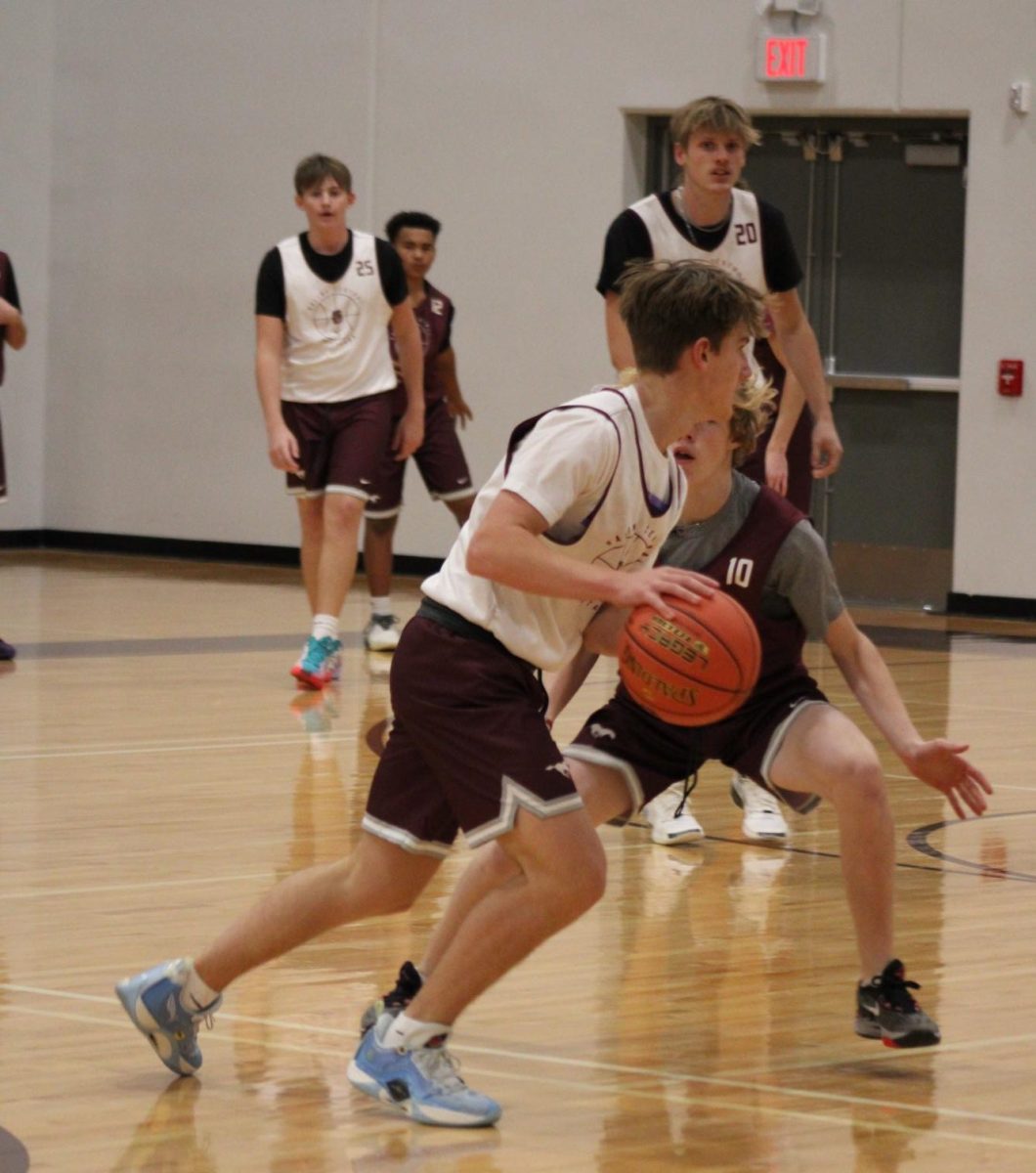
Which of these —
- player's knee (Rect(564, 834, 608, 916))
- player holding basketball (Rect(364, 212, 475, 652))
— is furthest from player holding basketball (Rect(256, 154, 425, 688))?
player's knee (Rect(564, 834, 608, 916))

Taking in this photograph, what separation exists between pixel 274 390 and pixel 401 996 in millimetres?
5014

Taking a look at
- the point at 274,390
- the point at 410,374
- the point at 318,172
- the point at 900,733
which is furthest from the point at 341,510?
the point at 900,733

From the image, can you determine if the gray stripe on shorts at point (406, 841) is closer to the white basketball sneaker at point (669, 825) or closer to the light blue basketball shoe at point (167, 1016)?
the light blue basketball shoe at point (167, 1016)

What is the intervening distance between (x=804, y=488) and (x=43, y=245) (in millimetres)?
9521

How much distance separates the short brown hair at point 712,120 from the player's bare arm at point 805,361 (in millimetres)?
519

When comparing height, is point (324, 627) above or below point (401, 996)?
above

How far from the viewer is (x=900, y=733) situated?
12.8 feet

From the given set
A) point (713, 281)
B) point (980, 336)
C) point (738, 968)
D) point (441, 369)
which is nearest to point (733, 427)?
point (713, 281)

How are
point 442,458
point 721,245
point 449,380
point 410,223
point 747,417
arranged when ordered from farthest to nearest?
point 449,380 < point 442,458 < point 410,223 < point 721,245 < point 747,417

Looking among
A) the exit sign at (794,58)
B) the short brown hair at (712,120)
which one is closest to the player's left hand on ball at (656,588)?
the short brown hair at (712,120)

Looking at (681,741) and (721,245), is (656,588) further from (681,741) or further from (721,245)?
(721,245)

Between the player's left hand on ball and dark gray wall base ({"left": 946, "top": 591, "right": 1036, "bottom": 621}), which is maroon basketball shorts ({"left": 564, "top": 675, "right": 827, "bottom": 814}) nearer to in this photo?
the player's left hand on ball

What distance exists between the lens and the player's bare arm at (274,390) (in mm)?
8414

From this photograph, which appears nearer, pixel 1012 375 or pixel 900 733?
pixel 900 733
